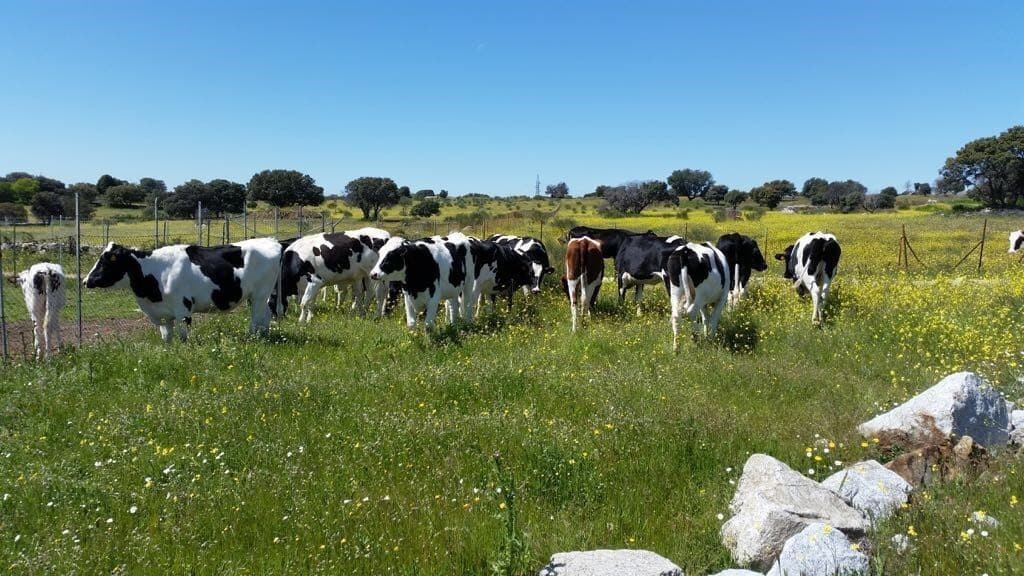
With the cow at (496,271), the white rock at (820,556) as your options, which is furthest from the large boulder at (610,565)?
the cow at (496,271)

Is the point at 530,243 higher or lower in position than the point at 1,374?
higher

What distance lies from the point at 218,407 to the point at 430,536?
138 inches

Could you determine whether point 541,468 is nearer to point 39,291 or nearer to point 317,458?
point 317,458

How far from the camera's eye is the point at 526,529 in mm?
4977

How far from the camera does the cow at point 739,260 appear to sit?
1564cm

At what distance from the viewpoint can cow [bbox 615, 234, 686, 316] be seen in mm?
14891

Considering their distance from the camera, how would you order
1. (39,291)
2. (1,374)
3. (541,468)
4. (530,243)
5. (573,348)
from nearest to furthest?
(541,468) < (1,374) < (573,348) < (39,291) < (530,243)

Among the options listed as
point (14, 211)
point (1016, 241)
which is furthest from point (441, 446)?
point (14, 211)

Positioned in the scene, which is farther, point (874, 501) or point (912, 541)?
point (874, 501)

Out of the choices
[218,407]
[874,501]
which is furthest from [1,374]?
[874,501]

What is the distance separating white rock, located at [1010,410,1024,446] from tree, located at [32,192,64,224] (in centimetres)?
6509

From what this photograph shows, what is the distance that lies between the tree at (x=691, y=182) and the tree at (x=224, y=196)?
74.1 metres

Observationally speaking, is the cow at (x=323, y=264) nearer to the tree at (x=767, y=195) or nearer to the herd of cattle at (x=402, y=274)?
the herd of cattle at (x=402, y=274)

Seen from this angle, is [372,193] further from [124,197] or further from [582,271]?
[582,271]
